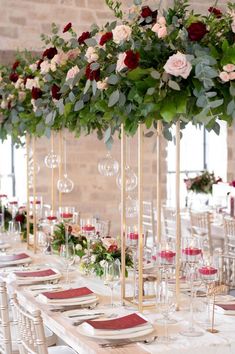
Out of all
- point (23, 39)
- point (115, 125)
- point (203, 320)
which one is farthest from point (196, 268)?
point (23, 39)

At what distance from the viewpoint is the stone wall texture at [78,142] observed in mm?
8328

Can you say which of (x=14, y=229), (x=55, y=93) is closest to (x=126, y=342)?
(x=55, y=93)

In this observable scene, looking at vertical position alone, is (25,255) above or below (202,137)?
below

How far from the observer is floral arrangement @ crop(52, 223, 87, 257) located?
15.3 feet

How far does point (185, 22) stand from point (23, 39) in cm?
557

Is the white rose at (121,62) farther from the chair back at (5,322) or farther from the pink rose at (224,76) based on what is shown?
the chair back at (5,322)

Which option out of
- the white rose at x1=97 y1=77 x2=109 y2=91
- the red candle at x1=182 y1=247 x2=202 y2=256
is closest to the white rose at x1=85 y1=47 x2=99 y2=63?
the white rose at x1=97 y1=77 x2=109 y2=91

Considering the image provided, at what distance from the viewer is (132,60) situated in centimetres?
305

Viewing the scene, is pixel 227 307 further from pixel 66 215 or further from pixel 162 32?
pixel 66 215

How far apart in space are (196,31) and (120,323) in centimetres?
141

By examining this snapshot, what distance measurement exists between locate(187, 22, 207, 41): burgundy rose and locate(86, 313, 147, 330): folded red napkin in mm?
1349

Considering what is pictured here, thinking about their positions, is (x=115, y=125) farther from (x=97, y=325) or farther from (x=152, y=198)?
(x=152, y=198)

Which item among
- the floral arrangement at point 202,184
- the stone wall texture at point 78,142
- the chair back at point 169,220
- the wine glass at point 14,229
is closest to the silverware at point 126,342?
the wine glass at point 14,229

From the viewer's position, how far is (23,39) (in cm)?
841
